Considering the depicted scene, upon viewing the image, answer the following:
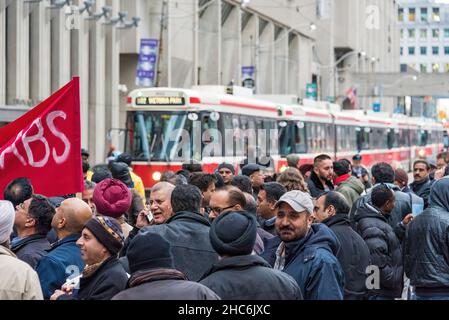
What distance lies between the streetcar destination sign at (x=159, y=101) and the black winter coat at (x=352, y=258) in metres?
19.0

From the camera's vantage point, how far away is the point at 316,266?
7.46m

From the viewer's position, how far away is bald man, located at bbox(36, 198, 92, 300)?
787cm

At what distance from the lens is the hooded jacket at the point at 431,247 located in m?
9.84

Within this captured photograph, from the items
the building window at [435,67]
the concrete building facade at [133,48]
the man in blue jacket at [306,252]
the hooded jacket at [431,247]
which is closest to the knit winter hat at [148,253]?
the man in blue jacket at [306,252]

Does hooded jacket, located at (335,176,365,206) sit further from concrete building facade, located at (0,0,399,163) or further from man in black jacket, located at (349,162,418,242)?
concrete building facade, located at (0,0,399,163)

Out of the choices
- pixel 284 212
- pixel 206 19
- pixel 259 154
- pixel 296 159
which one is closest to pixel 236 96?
pixel 259 154

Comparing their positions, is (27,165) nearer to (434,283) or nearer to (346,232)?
(346,232)

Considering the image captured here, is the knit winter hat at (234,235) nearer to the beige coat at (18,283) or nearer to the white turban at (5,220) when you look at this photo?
the beige coat at (18,283)

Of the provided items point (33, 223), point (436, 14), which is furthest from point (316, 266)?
point (436, 14)

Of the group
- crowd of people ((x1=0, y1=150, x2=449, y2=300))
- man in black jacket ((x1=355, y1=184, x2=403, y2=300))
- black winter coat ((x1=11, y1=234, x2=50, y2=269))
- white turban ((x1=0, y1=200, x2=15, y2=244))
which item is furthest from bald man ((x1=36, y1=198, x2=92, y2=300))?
man in black jacket ((x1=355, y1=184, x2=403, y2=300))

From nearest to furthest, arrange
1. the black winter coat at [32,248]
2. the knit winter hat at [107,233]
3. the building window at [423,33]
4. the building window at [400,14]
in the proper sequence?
the knit winter hat at [107,233]
the black winter coat at [32,248]
the building window at [423,33]
the building window at [400,14]

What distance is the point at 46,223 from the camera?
29.6 feet

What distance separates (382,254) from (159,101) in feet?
60.8

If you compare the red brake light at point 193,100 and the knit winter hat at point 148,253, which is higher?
the red brake light at point 193,100
